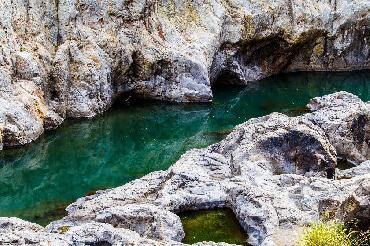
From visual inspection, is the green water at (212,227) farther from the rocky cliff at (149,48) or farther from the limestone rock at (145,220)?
the rocky cliff at (149,48)

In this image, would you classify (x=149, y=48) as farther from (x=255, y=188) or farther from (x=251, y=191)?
(x=251, y=191)

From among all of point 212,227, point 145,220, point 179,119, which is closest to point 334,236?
point 212,227

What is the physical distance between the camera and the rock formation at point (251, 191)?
54.5 feet

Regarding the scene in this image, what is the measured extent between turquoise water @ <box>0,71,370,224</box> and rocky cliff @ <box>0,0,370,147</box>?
57.1 inches

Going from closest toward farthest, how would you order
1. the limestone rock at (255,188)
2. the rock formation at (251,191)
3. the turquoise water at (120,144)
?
the rock formation at (251,191), the limestone rock at (255,188), the turquoise water at (120,144)

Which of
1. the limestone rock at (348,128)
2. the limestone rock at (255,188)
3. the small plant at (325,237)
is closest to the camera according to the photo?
the small plant at (325,237)

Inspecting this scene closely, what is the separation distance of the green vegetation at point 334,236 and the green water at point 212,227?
11.1 ft

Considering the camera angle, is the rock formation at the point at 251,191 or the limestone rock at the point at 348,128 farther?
the limestone rock at the point at 348,128

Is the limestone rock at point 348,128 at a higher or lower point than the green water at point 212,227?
higher

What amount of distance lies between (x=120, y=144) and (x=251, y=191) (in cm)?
1603

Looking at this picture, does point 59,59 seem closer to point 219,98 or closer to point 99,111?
point 99,111

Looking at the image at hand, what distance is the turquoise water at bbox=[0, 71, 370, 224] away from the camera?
27.0 metres

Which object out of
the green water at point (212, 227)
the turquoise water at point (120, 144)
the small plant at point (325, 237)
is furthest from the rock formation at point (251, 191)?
the turquoise water at point (120, 144)

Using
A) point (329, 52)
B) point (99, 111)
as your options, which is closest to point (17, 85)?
point (99, 111)
